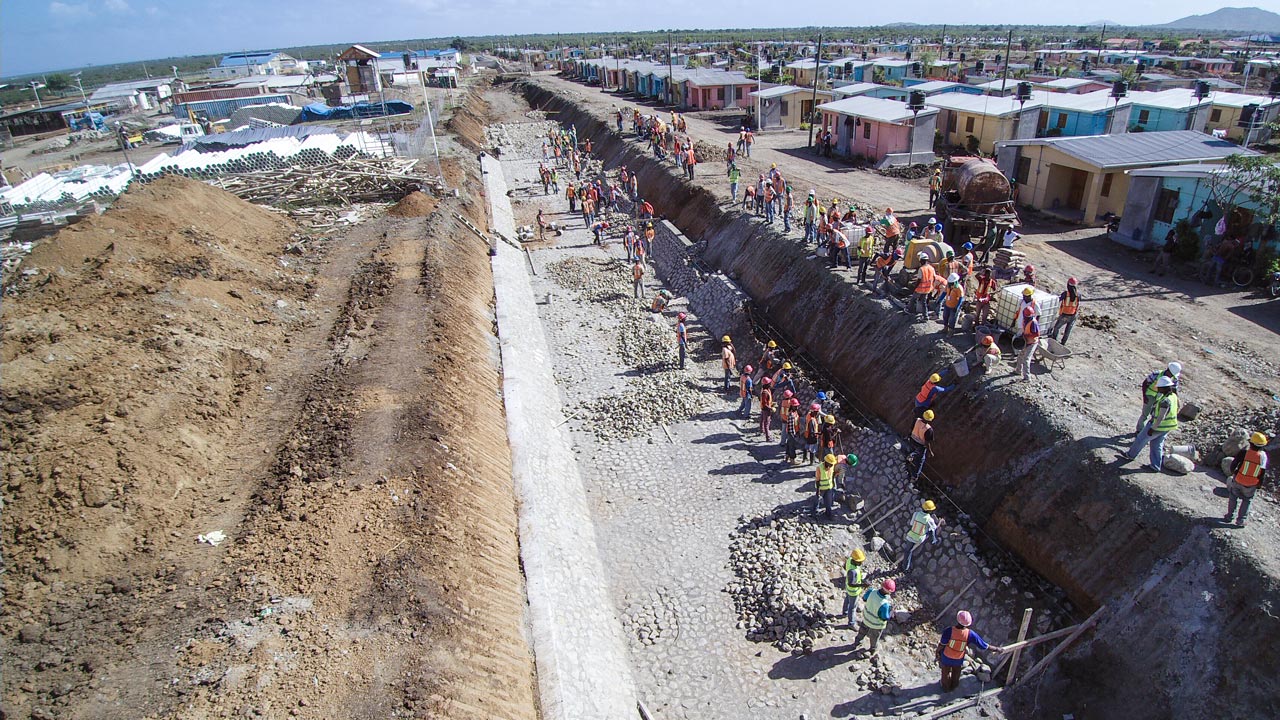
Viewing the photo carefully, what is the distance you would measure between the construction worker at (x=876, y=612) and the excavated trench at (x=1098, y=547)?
7.71 ft

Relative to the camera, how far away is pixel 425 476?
1197 cm

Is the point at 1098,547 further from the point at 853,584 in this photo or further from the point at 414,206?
the point at 414,206

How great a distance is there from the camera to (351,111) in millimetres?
57062

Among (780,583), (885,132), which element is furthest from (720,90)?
A: (780,583)

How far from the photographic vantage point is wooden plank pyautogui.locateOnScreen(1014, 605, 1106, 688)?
949 cm

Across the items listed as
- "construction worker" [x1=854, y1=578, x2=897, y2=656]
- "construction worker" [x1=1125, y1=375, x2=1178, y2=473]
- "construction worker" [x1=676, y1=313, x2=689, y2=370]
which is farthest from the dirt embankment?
"construction worker" [x1=1125, y1=375, x2=1178, y2=473]

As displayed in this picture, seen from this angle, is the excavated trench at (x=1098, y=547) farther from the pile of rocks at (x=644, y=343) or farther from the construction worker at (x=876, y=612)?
the pile of rocks at (x=644, y=343)

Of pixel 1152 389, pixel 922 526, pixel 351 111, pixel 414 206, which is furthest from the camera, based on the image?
pixel 351 111

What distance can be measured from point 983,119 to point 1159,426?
29.1 metres

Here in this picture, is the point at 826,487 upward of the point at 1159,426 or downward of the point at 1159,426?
downward

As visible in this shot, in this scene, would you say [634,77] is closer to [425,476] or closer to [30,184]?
[30,184]

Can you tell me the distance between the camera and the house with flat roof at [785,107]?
45469 millimetres

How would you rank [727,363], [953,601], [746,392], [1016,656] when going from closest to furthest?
1. [1016,656]
2. [953,601]
3. [746,392]
4. [727,363]

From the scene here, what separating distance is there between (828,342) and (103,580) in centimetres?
1660
